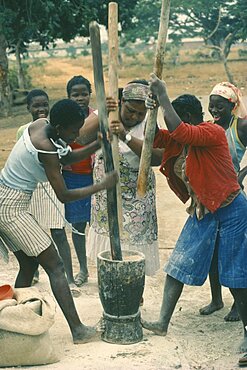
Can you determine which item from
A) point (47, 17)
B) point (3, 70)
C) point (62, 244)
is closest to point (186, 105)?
point (62, 244)

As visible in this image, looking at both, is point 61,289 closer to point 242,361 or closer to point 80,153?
point 80,153

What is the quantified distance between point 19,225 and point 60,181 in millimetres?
420

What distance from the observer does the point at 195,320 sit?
18.5 feet

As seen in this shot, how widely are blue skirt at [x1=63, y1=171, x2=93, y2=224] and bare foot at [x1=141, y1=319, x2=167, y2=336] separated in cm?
146

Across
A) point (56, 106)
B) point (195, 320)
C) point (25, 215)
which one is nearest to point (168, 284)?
point (195, 320)

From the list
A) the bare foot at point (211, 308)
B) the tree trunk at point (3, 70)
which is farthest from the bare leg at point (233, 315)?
the tree trunk at point (3, 70)

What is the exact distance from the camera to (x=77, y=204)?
6258 millimetres

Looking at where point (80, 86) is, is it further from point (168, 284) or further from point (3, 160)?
point (3, 160)

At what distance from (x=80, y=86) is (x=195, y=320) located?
6.87 ft

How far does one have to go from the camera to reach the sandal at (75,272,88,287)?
634 centimetres

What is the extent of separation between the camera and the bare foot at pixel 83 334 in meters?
4.89

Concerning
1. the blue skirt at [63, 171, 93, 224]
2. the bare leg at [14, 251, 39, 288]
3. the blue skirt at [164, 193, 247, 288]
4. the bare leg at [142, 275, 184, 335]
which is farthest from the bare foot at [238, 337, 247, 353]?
the blue skirt at [63, 171, 93, 224]

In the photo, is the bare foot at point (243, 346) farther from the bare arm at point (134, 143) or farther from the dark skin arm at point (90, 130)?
the dark skin arm at point (90, 130)

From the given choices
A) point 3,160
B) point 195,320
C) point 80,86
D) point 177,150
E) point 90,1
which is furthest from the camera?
point 90,1
